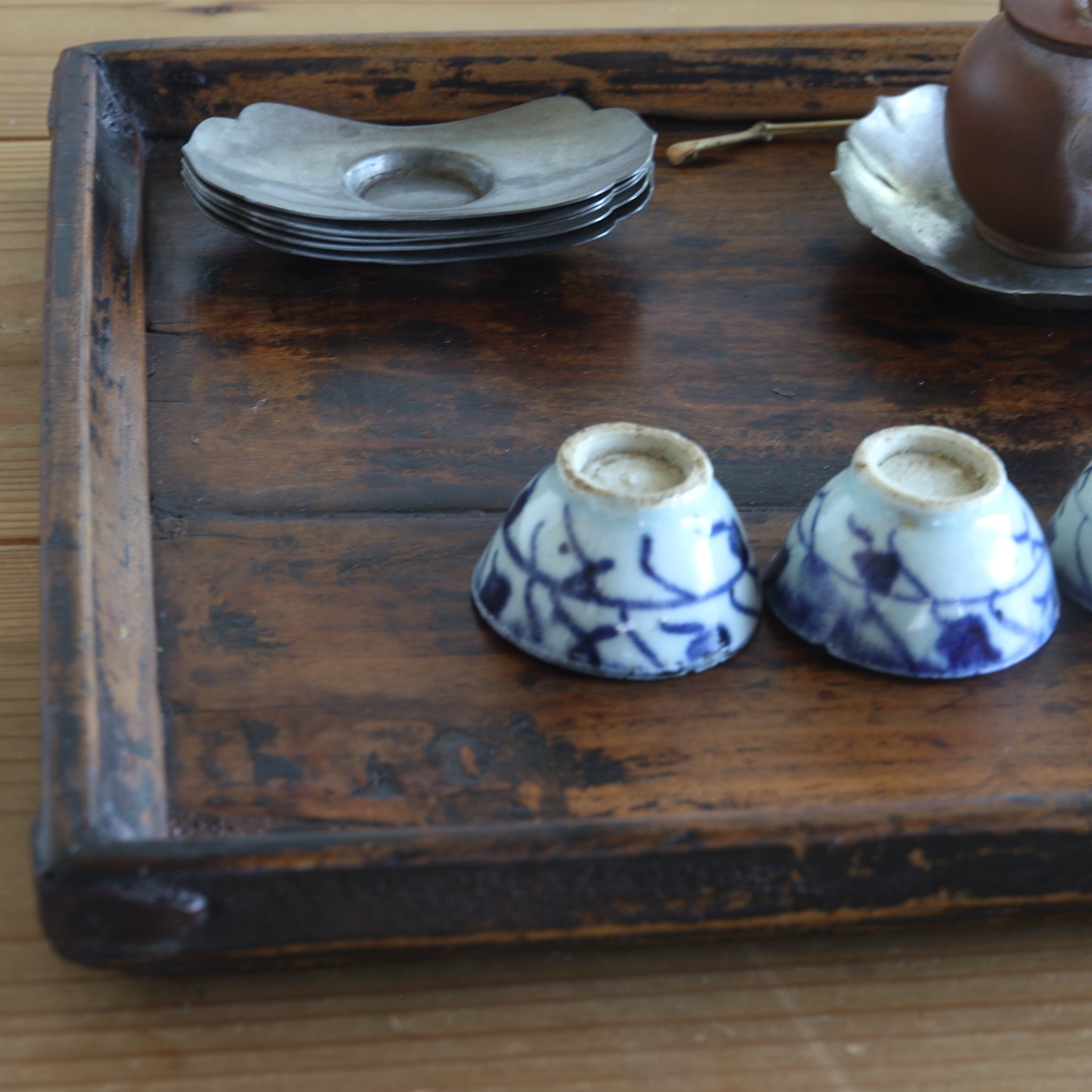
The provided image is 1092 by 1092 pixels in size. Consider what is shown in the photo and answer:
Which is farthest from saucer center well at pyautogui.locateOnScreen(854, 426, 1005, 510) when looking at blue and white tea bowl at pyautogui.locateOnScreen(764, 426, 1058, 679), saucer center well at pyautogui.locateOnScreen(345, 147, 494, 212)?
saucer center well at pyautogui.locateOnScreen(345, 147, 494, 212)

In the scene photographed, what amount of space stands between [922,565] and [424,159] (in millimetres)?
489

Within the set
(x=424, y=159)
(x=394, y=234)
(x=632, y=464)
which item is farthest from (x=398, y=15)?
(x=632, y=464)

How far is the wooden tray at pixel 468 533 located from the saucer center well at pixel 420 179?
0.07 m

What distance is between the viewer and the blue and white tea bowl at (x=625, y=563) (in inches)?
20.4

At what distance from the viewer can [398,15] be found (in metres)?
1.17

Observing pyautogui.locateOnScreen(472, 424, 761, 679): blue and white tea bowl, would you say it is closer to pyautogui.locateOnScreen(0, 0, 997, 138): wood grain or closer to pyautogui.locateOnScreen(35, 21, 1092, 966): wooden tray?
pyautogui.locateOnScreen(35, 21, 1092, 966): wooden tray

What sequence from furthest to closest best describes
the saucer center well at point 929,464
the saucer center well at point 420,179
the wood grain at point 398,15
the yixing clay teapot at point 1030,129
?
1. the wood grain at point 398,15
2. the saucer center well at point 420,179
3. the yixing clay teapot at point 1030,129
4. the saucer center well at point 929,464

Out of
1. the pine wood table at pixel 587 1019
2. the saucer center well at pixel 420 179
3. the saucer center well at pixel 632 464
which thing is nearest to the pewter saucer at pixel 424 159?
the saucer center well at pixel 420 179

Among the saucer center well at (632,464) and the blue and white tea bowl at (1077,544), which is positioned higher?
the saucer center well at (632,464)

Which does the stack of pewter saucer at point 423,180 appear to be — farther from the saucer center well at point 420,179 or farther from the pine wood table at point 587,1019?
the pine wood table at point 587,1019

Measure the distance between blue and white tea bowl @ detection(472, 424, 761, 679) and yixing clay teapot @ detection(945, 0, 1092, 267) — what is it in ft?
1.05

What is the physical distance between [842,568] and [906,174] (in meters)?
0.40

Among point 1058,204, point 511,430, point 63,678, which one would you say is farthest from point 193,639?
point 1058,204

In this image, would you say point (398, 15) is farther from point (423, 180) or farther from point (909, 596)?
point (909, 596)
